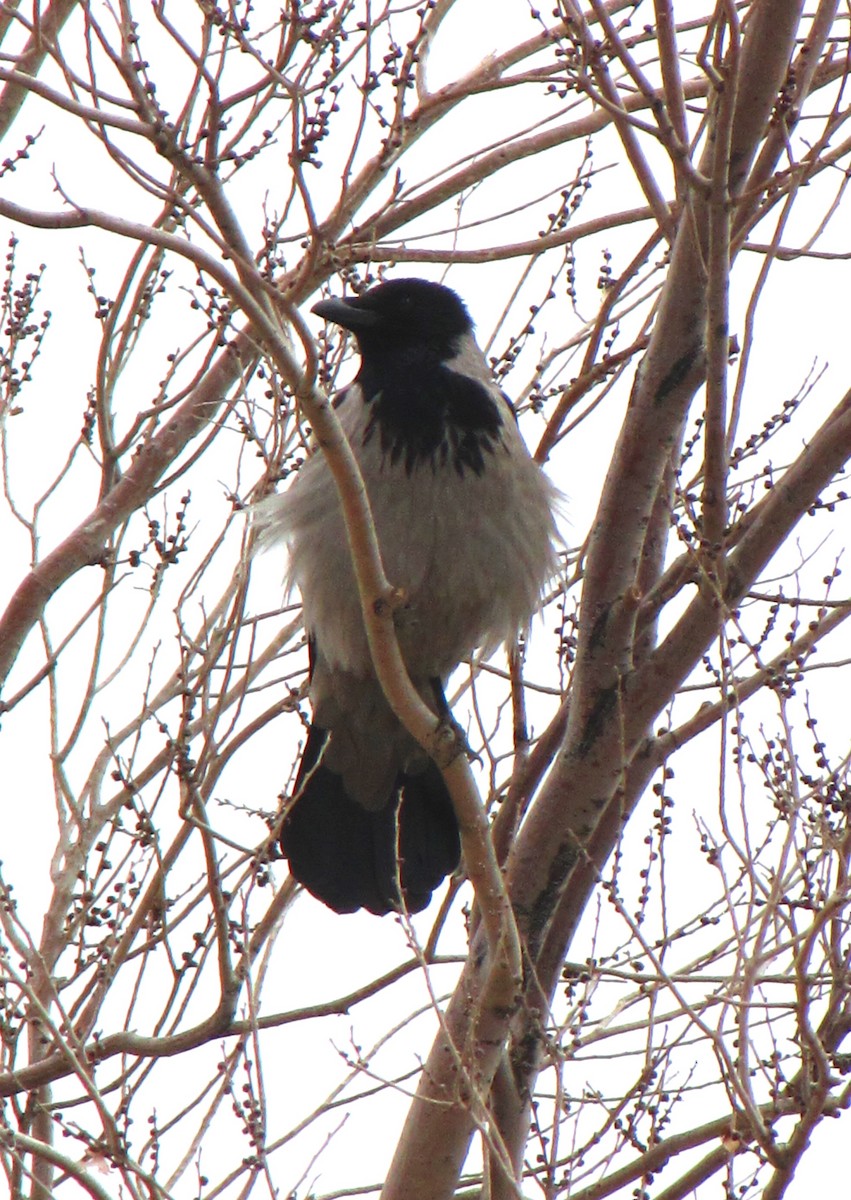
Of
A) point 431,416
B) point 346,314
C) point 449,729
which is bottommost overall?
point 449,729

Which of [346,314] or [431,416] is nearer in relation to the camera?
[431,416]

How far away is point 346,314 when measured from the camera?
17.1 feet

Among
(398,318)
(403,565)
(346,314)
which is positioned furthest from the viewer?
(398,318)

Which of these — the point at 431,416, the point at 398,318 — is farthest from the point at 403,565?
the point at 398,318

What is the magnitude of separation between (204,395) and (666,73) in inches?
102

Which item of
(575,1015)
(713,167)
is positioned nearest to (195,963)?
(575,1015)

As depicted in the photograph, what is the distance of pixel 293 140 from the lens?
363 cm

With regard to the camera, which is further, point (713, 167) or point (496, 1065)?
point (496, 1065)

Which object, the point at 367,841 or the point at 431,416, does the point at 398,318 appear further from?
the point at 367,841

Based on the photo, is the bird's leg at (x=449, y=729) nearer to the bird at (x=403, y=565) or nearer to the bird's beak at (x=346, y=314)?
the bird at (x=403, y=565)

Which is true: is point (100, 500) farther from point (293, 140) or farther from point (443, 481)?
point (293, 140)

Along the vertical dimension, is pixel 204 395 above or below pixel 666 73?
above

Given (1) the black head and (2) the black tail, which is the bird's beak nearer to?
(1) the black head

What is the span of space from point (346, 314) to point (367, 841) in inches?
68.3
